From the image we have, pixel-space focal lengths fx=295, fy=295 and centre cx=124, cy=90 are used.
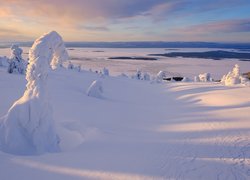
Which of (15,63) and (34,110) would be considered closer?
(34,110)

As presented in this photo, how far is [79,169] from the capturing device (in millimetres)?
11281

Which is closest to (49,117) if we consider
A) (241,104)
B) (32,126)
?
(32,126)

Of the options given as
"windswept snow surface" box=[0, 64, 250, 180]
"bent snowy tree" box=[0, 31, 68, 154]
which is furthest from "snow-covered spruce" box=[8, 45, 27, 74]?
"bent snowy tree" box=[0, 31, 68, 154]

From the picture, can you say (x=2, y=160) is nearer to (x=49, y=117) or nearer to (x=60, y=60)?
(x=49, y=117)

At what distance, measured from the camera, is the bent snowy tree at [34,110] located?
12211 millimetres

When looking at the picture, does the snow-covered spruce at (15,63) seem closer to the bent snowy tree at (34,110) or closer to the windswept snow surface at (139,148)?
the windswept snow surface at (139,148)

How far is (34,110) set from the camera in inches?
481

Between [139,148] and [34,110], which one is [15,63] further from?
[139,148]

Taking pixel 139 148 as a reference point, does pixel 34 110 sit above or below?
above

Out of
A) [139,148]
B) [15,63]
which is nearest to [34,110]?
Result: [139,148]

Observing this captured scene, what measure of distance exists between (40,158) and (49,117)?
1.78 metres

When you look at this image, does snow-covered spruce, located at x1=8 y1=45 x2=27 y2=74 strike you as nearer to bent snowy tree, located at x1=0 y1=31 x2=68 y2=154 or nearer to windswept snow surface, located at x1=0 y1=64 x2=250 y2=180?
windswept snow surface, located at x1=0 y1=64 x2=250 y2=180

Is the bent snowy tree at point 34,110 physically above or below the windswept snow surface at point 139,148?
above

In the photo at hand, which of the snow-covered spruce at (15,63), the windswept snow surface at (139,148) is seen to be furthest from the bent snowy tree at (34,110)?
the snow-covered spruce at (15,63)
